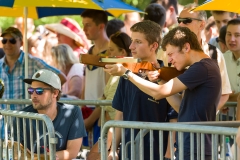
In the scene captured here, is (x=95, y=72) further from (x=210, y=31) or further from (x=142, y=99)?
(x=142, y=99)

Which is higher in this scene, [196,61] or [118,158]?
[196,61]

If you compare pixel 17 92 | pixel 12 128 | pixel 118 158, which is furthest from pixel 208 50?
pixel 17 92

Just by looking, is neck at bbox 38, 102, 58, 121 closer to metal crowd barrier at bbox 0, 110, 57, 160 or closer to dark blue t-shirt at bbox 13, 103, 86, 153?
dark blue t-shirt at bbox 13, 103, 86, 153

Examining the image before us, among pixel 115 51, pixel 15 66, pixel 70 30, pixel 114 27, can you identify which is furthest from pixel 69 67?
pixel 115 51

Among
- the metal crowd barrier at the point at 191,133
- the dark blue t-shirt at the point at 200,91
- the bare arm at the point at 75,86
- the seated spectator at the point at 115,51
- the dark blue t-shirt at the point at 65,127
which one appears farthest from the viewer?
the bare arm at the point at 75,86

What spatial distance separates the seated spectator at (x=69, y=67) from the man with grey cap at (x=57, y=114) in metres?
3.52

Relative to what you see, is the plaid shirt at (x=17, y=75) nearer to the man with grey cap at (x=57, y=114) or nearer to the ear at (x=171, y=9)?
the ear at (x=171, y=9)

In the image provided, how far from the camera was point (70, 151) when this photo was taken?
757 centimetres

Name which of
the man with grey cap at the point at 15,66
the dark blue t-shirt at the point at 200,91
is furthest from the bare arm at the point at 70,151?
the man with grey cap at the point at 15,66

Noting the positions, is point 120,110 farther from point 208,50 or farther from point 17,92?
point 17,92

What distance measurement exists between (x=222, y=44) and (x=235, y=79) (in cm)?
122

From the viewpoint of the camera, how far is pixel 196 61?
6.48 metres

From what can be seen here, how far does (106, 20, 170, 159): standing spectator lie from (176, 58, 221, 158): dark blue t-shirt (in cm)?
70

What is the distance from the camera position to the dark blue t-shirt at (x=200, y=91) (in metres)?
6.31
